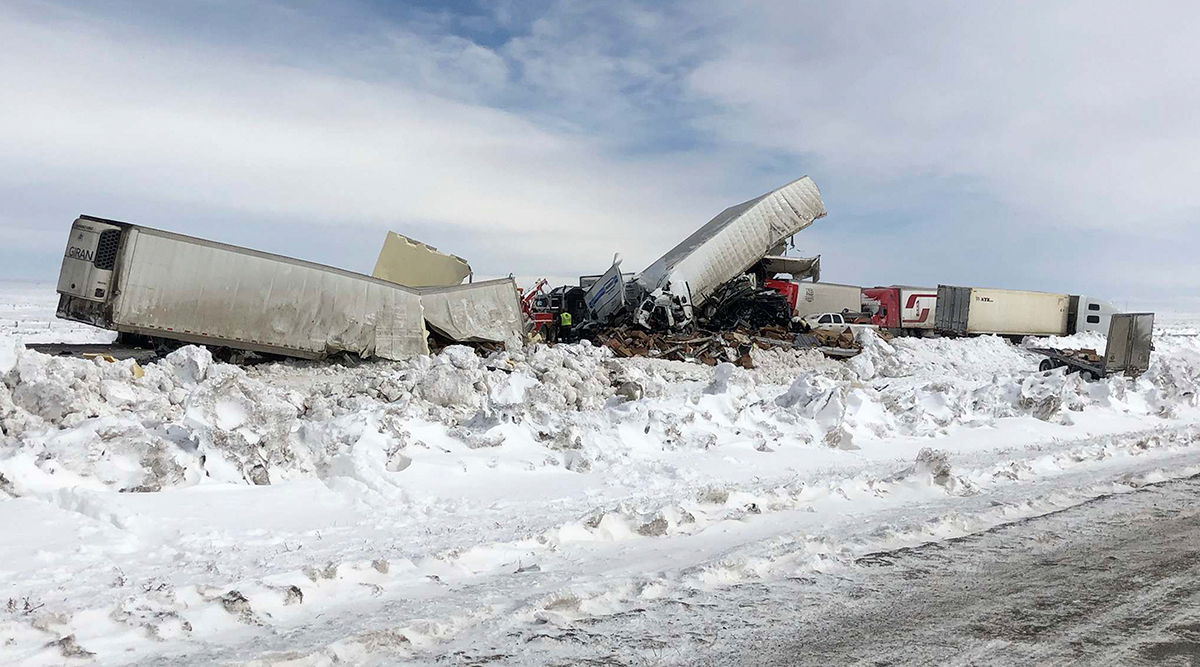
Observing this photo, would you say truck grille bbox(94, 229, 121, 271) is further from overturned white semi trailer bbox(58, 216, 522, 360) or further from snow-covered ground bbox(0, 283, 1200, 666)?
snow-covered ground bbox(0, 283, 1200, 666)

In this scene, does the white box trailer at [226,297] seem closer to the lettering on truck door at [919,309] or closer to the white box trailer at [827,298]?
the white box trailer at [827,298]

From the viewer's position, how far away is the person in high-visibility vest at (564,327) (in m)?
24.3

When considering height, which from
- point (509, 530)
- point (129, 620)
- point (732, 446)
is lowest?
point (129, 620)

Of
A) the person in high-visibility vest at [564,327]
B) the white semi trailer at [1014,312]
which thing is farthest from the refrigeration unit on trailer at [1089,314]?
the person in high-visibility vest at [564,327]

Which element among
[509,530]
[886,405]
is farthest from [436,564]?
[886,405]

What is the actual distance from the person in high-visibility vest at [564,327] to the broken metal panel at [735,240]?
254cm

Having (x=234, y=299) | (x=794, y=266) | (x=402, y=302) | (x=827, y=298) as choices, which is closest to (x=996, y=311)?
(x=827, y=298)

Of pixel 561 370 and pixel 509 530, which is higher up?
pixel 561 370

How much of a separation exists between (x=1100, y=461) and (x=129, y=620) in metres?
9.66

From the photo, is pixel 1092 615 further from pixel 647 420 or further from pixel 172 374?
pixel 172 374

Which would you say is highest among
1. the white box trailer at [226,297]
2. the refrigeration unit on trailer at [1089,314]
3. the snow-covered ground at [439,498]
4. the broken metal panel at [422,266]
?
the refrigeration unit on trailer at [1089,314]

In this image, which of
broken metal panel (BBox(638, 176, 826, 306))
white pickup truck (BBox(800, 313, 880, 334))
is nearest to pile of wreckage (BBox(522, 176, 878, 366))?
broken metal panel (BBox(638, 176, 826, 306))

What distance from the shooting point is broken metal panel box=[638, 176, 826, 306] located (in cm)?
2525

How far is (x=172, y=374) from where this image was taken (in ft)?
33.3
